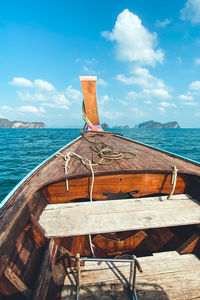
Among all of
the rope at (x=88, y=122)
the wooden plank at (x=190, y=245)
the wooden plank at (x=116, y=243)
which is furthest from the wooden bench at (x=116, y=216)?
the rope at (x=88, y=122)

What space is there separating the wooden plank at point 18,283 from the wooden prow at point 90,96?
525 inches

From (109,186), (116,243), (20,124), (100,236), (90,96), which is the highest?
(90,96)

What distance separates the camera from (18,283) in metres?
1.41

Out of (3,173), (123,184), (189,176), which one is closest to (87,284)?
(123,184)

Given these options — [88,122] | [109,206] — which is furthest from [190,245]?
[88,122]

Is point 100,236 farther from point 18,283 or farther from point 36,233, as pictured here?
point 18,283

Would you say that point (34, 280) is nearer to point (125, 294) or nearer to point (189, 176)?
point (125, 294)

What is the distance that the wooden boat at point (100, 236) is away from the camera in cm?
157

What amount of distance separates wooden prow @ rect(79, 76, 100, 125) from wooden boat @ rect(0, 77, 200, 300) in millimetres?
11326

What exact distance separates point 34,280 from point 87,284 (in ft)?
2.10

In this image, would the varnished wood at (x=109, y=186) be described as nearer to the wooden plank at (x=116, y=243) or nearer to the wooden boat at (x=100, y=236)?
the wooden boat at (x=100, y=236)

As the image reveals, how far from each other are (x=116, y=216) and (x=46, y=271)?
3.77ft

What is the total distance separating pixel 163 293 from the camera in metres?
1.66

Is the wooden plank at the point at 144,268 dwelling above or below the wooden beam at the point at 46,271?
below
